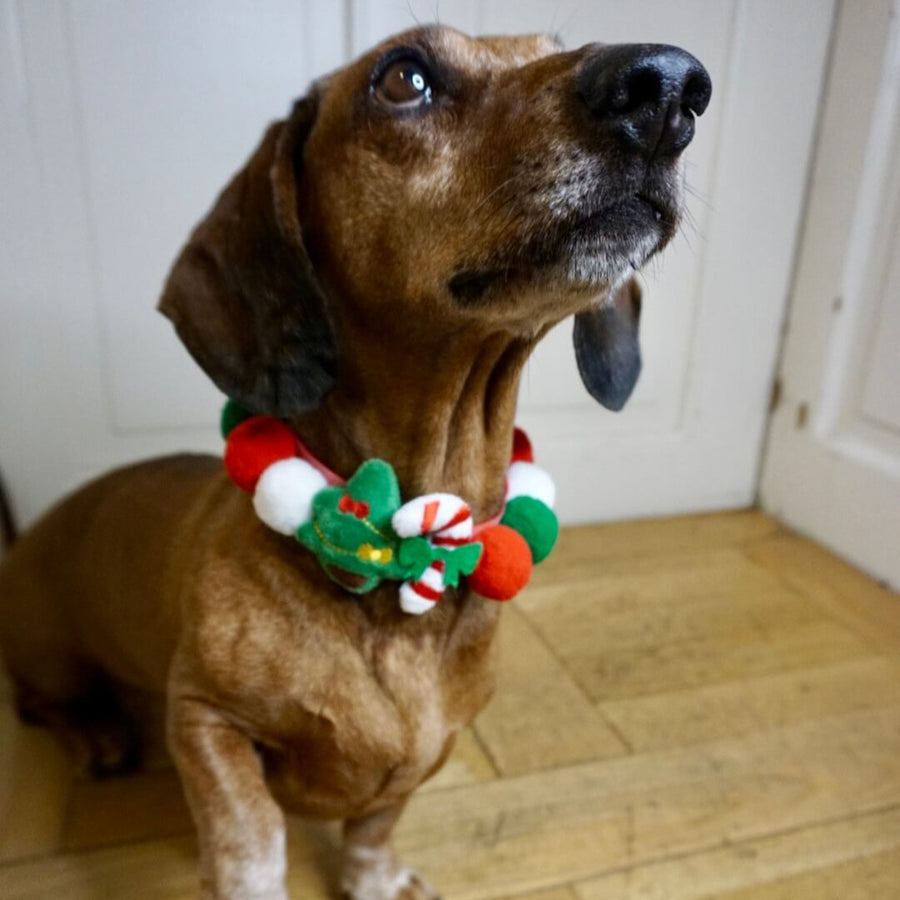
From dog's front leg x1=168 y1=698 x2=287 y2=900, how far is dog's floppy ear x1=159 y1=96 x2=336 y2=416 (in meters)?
0.31

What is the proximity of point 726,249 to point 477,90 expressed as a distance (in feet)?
3.95

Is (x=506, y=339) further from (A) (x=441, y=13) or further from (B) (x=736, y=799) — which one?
(A) (x=441, y=13)

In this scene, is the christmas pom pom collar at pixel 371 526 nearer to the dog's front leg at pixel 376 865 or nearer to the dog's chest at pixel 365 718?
the dog's chest at pixel 365 718

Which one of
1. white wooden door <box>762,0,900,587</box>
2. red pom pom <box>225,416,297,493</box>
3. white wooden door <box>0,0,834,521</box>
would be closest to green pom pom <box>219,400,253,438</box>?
red pom pom <box>225,416,297,493</box>

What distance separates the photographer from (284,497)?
79cm

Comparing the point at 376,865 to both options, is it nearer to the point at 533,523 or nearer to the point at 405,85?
the point at 533,523

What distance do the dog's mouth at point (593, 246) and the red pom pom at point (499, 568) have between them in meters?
0.25

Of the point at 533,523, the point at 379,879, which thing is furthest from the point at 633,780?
the point at 533,523

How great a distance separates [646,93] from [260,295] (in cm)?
39

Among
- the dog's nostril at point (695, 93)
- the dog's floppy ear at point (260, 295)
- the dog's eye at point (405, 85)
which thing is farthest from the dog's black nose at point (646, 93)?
the dog's floppy ear at point (260, 295)

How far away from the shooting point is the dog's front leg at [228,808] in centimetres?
79

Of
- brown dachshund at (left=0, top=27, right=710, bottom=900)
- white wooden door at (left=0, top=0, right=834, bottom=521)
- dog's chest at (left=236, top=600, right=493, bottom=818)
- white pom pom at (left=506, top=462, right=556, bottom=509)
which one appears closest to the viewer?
brown dachshund at (left=0, top=27, right=710, bottom=900)

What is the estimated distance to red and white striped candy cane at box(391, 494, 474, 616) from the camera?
0.78 meters

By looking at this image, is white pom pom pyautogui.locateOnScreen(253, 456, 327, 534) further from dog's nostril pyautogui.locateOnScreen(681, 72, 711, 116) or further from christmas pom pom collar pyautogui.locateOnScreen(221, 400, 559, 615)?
dog's nostril pyautogui.locateOnScreen(681, 72, 711, 116)
